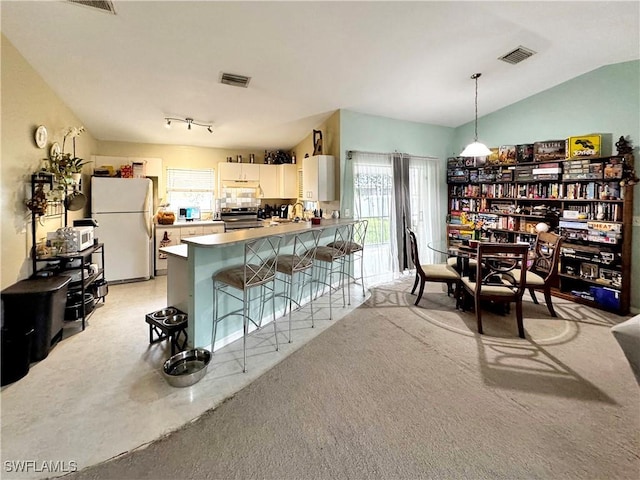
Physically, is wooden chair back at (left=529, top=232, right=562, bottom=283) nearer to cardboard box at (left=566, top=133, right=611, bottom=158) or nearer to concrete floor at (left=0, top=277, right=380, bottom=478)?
cardboard box at (left=566, top=133, right=611, bottom=158)

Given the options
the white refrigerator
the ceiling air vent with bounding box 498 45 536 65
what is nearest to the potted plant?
the white refrigerator

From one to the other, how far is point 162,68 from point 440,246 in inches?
202

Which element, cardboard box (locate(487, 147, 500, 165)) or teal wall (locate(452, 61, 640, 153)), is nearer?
teal wall (locate(452, 61, 640, 153))

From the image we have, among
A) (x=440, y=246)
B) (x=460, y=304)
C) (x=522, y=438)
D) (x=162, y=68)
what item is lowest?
(x=522, y=438)

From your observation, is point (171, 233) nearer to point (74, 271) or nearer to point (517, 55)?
point (74, 271)

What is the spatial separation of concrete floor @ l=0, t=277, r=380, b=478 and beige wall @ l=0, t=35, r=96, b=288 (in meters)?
0.83

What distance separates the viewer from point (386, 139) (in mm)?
5172

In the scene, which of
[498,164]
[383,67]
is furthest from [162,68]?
[498,164]

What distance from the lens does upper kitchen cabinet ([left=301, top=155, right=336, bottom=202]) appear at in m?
4.70

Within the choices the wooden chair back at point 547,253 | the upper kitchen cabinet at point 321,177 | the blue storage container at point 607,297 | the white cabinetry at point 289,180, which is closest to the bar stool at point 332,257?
the upper kitchen cabinet at point 321,177

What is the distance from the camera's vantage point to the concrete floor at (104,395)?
5.61ft

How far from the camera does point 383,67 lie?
11.5 ft

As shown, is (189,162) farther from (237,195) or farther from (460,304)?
(460,304)

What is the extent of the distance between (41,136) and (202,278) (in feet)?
7.57
